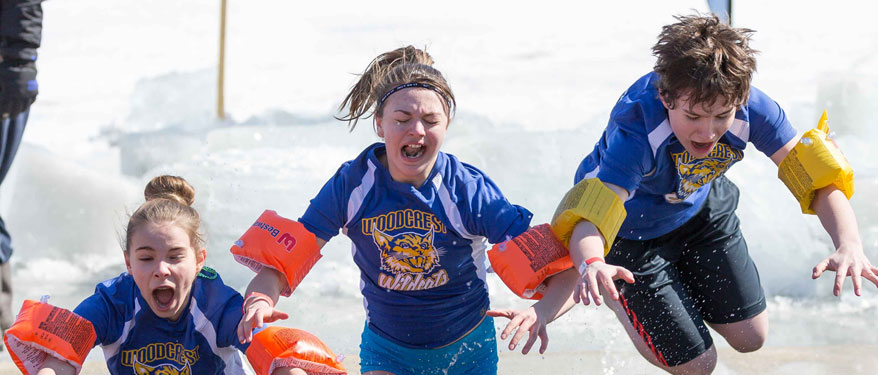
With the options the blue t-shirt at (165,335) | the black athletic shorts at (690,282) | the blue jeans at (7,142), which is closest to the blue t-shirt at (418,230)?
the blue t-shirt at (165,335)

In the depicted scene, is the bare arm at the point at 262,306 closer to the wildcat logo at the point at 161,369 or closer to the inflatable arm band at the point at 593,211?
the wildcat logo at the point at 161,369

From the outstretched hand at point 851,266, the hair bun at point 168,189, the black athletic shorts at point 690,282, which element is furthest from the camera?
the black athletic shorts at point 690,282

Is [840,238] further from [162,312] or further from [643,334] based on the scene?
[162,312]

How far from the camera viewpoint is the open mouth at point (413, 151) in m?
3.04

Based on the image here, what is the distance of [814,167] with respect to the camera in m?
3.19

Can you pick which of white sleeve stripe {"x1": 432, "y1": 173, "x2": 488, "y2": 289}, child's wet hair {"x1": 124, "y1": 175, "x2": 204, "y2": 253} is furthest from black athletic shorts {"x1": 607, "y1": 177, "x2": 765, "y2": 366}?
child's wet hair {"x1": 124, "y1": 175, "x2": 204, "y2": 253}

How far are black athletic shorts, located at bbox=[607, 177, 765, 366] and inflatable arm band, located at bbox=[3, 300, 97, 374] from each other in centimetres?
197

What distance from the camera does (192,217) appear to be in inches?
121

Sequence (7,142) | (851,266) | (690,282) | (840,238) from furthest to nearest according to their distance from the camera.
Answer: (7,142) → (690,282) → (840,238) → (851,266)

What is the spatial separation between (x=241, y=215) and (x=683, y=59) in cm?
537

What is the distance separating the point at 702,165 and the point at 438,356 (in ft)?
3.77

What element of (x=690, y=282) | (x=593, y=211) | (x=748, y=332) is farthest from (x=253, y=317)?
(x=748, y=332)

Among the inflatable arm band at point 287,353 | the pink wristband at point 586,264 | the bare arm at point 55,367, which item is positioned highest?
the pink wristband at point 586,264

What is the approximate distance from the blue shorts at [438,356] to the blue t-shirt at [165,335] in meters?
0.55
